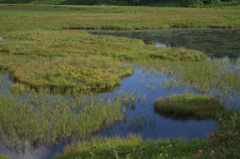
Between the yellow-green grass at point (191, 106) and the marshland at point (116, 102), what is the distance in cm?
5

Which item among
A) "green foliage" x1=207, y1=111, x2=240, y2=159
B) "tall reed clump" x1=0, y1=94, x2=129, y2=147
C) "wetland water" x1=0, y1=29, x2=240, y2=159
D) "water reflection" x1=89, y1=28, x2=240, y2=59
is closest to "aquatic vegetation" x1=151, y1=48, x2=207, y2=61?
"water reflection" x1=89, y1=28, x2=240, y2=59

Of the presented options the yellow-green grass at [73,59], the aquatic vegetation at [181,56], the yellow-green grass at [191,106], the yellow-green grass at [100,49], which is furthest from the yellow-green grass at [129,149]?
the yellow-green grass at [100,49]

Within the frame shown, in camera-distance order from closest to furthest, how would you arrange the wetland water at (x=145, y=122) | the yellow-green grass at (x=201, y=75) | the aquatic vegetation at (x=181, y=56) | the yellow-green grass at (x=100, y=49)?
1. the wetland water at (x=145, y=122)
2. the yellow-green grass at (x=201, y=75)
3. the aquatic vegetation at (x=181, y=56)
4. the yellow-green grass at (x=100, y=49)

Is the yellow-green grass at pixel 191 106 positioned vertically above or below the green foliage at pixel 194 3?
below

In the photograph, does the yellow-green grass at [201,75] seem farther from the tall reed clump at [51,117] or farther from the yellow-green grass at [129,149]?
the yellow-green grass at [129,149]

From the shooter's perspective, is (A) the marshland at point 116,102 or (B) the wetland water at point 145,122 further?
(B) the wetland water at point 145,122

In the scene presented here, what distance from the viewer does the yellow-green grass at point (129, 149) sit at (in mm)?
8552

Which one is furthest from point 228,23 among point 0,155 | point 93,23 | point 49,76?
point 0,155

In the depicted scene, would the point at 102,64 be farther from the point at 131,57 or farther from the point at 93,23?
the point at 93,23

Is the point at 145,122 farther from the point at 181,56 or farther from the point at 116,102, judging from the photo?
the point at 181,56

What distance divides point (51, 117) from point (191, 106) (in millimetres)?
6668

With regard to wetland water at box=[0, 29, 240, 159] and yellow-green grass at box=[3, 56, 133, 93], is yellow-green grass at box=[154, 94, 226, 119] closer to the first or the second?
wetland water at box=[0, 29, 240, 159]

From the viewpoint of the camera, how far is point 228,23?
55.9m

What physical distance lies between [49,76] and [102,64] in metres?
5.04
